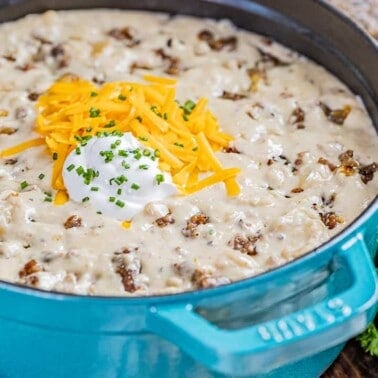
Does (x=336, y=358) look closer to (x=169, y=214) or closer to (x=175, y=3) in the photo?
(x=169, y=214)

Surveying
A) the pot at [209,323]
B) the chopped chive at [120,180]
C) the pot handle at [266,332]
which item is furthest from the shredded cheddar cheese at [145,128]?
the pot handle at [266,332]

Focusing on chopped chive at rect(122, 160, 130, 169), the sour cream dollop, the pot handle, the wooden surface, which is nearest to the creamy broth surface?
the sour cream dollop

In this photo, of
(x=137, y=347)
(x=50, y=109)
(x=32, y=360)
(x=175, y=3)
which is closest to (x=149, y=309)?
(x=137, y=347)

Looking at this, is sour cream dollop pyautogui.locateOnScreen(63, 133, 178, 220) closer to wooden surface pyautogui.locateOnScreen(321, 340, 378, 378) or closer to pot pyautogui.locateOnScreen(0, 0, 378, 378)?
pot pyautogui.locateOnScreen(0, 0, 378, 378)

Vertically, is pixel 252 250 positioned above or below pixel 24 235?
above

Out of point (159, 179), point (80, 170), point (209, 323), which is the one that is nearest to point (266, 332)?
point (209, 323)
